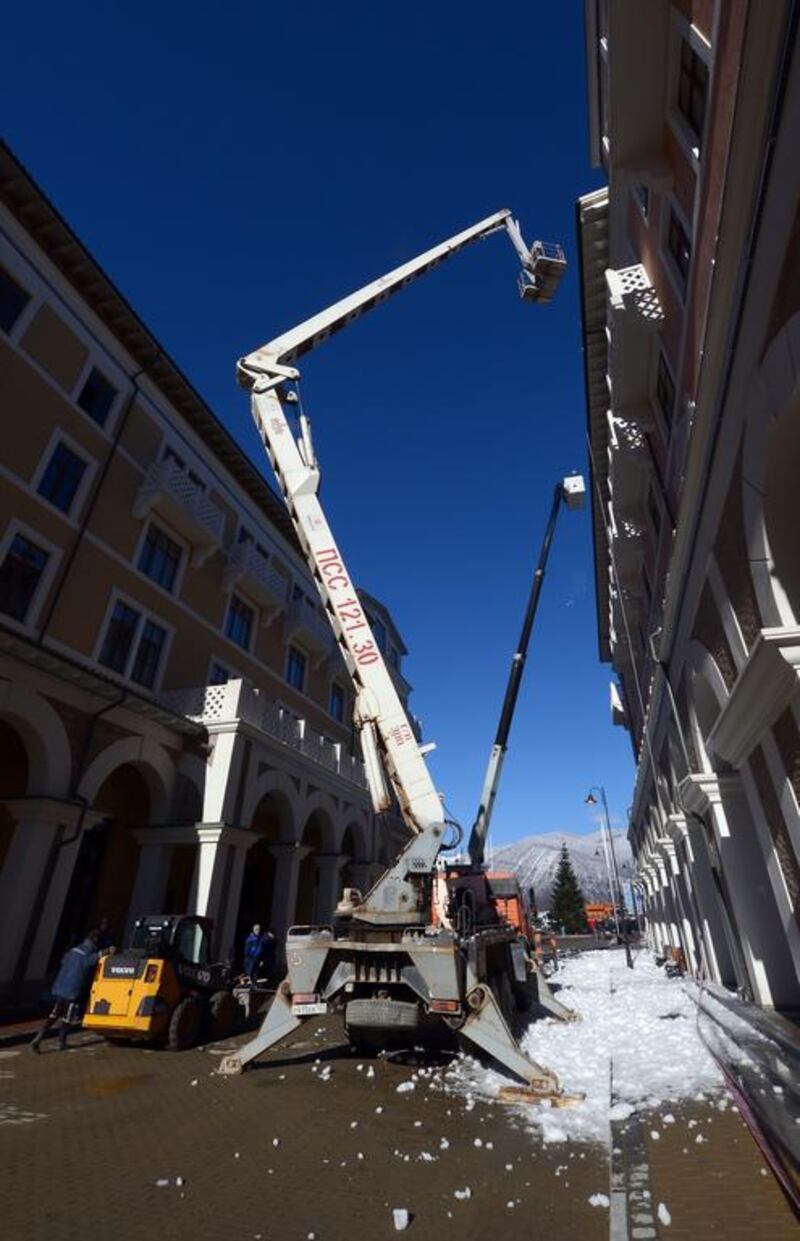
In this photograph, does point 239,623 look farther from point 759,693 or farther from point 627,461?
point 759,693

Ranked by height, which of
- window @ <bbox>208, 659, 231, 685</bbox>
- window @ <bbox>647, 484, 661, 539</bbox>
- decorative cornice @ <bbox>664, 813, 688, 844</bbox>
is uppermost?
window @ <bbox>647, 484, 661, 539</bbox>

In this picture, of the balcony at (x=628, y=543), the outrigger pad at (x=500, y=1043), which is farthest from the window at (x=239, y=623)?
the outrigger pad at (x=500, y=1043)

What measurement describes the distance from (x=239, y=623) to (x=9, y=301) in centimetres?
1186

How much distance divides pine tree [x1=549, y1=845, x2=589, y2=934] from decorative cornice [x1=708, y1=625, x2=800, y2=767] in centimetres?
6730

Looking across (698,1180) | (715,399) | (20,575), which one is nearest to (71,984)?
(20,575)

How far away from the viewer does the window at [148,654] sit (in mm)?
→ 18156

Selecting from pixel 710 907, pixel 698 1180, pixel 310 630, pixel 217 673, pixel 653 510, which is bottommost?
pixel 698 1180

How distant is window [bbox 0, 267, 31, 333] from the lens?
49.9 feet

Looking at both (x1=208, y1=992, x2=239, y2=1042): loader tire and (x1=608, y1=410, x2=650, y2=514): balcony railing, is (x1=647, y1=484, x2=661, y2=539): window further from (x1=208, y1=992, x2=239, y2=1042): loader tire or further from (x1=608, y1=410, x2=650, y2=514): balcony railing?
(x1=208, y1=992, x2=239, y2=1042): loader tire

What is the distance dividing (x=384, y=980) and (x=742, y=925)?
19.2 ft

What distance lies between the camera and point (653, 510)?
15195 millimetres

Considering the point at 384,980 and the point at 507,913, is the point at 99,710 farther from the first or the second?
the point at 507,913

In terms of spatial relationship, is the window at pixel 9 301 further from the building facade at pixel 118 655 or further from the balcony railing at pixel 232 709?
the balcony railing at pixel 232 709

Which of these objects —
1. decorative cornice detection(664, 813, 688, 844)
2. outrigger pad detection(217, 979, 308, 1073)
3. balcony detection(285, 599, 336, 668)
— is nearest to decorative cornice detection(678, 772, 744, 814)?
decorative cornice detection(664, 813, 688, 844)
